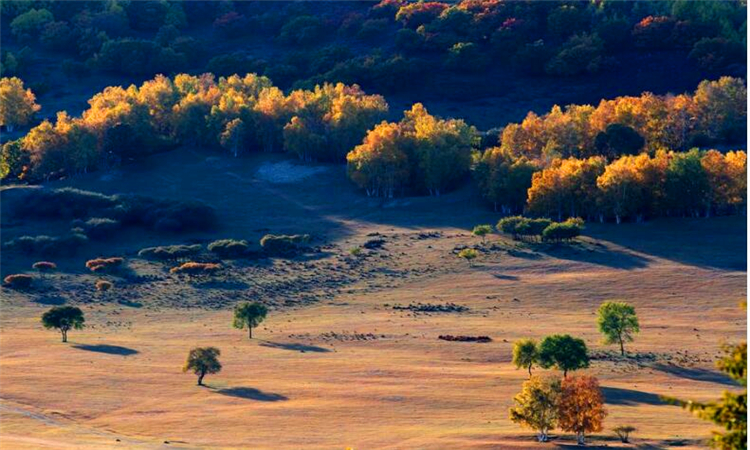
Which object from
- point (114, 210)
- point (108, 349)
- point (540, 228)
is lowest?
point (108, 349)

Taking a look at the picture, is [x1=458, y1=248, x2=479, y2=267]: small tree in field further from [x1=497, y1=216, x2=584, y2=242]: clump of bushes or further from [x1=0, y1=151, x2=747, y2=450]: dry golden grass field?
[x1=497, y1=216, x2=584, y2=242]: clump of bushes

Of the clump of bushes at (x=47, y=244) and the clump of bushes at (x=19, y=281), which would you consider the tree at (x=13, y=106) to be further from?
the clump of bushes at (x=19, y=281)

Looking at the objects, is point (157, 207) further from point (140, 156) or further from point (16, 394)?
point (16, 394)

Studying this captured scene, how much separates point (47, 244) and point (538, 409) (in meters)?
73.6

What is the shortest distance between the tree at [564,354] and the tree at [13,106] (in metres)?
120

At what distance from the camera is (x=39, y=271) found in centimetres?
12462

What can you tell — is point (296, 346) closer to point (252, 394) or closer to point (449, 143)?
point (252, 394)

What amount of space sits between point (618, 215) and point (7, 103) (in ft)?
306

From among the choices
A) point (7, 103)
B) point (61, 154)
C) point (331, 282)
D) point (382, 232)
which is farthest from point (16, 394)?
point (7, 103)

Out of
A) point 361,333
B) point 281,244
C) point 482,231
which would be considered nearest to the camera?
point 361,333

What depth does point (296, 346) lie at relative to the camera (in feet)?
317

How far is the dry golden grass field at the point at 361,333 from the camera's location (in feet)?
241

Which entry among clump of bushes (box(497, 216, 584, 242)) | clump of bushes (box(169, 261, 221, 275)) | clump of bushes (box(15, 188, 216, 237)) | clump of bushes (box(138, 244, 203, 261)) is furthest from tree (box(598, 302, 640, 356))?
clump of bushes (box(15, 188, 216, 237))

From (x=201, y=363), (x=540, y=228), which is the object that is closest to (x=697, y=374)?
(x=201, y=363)
